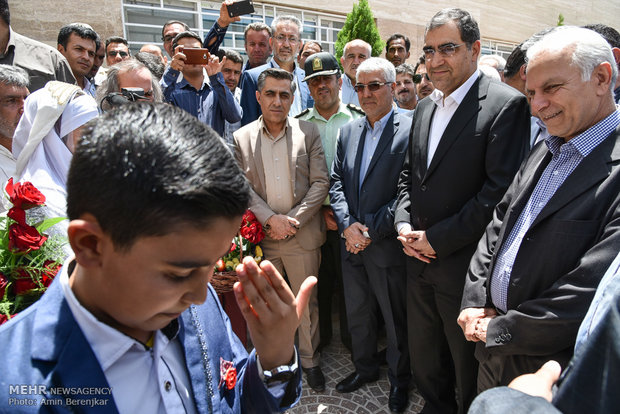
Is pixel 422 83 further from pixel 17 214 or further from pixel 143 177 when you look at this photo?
pixel 143 177

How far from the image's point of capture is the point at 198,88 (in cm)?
425

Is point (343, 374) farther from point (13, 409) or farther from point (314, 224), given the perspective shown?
point (13, 409)

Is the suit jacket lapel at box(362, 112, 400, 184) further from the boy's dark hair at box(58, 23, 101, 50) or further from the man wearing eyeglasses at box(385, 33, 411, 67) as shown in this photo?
the man wearing eyeglasses at box(385, 33, 411, 67)

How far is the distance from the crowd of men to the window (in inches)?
254

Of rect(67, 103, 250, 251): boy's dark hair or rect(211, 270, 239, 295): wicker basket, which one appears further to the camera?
rect(211, 270, 239, 295): wicker basket

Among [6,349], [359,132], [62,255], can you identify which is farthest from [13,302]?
[359,132]

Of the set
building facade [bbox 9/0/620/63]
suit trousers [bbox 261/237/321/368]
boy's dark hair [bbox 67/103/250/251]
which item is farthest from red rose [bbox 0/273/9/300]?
building facade [bbox 9/0/620/63]

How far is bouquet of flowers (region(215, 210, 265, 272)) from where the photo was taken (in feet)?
10.4

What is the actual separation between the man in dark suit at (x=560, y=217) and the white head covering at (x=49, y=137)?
8.01ft

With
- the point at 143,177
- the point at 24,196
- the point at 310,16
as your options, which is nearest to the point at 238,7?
the point at 24,196

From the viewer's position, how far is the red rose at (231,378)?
127 centimetres

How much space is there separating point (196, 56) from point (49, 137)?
213 centimetres

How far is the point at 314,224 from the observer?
368 centimetres

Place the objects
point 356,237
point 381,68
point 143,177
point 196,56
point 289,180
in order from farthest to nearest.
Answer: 1. point 196,56
2. point 289,180
3. point 381,68
4. point 356,237
5. point 143,177
